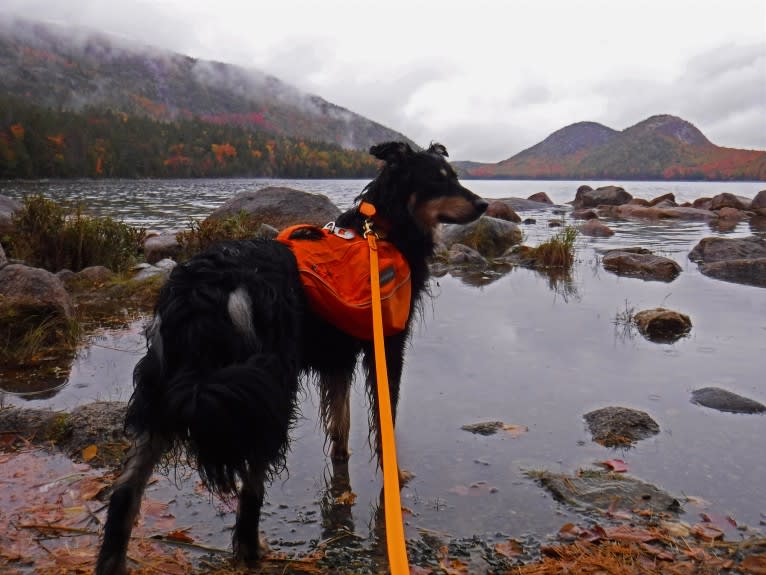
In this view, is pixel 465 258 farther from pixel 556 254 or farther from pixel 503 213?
pixel 503 213

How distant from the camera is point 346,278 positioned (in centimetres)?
319

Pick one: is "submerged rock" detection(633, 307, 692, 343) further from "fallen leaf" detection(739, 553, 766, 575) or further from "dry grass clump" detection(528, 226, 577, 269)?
"dry grass clump" detection(528, 226, 577, 269)

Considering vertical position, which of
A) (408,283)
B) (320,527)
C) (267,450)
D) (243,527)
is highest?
(408,283)

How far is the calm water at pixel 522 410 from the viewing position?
3.43 meters

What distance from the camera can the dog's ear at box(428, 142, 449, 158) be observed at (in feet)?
14.3

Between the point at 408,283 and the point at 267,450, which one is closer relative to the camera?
the point at 267,450

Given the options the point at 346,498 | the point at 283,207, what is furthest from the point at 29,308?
the point at 283,207

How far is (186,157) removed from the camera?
292 feet

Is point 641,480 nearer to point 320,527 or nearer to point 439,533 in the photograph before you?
point 439,533

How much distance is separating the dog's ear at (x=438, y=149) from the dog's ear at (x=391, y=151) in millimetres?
461

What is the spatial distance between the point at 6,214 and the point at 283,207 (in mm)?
5739

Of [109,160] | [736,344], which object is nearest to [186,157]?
[109,160]

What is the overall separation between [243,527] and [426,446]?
1.76 m

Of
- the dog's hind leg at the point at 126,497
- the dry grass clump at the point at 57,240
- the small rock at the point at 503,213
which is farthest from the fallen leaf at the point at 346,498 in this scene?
the small rock at the point at 503,213
